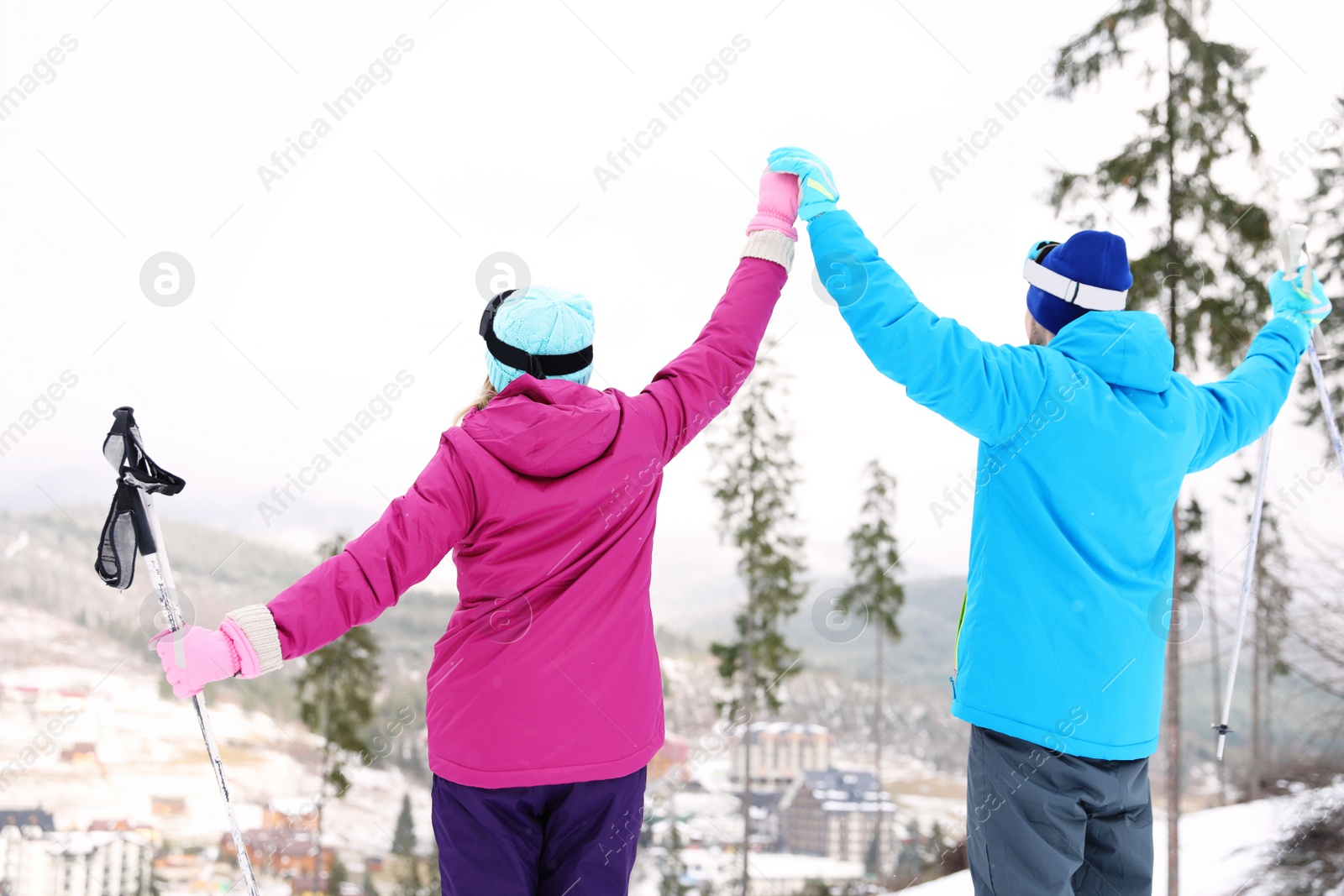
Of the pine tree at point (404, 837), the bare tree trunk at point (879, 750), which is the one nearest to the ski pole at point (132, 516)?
the bare tree trunk at point (879, 750)

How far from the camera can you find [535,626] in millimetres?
1809

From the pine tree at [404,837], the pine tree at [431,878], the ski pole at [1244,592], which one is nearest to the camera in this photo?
the ski pole at [1244,592]

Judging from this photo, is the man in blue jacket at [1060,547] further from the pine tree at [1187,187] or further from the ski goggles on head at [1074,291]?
the pine tree at [1187,187]

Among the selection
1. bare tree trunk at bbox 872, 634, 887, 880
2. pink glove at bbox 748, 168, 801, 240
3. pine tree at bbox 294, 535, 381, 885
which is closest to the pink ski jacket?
pink glove at bbox 748, 168, 801, 240

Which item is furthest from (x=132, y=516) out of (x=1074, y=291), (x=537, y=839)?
(x=1074, y=291)

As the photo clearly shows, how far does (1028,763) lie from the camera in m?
1.82

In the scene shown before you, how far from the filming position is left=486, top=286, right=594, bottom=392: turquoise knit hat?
1.93 m

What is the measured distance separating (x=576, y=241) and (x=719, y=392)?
102 ft

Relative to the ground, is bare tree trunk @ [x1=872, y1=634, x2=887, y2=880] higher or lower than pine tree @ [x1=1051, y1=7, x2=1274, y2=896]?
lower

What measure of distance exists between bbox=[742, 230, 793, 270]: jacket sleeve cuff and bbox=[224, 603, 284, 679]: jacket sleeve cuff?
1482mm

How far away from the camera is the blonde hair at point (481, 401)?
203 centimetres

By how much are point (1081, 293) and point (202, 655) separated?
2051 millimetres

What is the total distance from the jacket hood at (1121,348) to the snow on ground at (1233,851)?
→ 17.1 ft

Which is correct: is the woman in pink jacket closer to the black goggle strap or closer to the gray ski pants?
the black goggle strap
